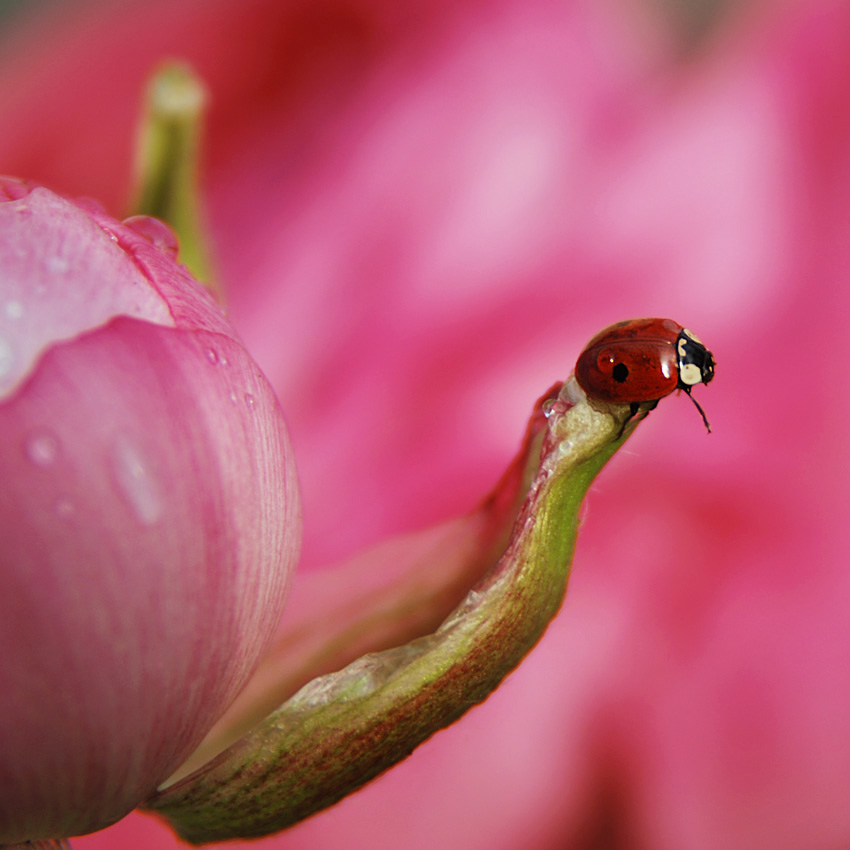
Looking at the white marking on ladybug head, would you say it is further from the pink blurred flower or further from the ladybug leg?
the pink blurred flower

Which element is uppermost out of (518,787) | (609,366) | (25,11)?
(25,11)

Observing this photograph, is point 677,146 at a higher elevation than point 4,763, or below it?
higher

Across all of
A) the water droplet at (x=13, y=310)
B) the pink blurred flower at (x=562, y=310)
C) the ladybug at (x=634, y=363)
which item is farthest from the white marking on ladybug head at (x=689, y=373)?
the pink blurred flower at (x=562, y=310)

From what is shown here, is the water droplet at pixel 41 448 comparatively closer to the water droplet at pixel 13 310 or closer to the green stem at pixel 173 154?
the water droplet at pixel 13 310

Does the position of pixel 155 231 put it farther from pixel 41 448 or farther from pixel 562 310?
pixel 562 310

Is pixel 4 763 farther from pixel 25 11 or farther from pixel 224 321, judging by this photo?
pixel 25 11

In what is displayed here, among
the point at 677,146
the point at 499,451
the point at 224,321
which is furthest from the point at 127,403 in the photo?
the point at 677,146

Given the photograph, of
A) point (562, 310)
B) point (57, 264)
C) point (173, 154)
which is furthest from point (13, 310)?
point (562, 310)
